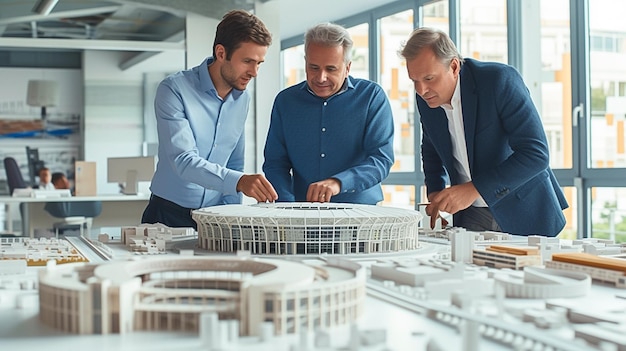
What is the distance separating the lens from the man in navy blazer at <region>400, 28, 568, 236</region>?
2.93 metres

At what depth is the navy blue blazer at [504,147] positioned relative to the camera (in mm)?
Result: 2924

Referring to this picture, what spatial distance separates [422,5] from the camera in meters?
8.60

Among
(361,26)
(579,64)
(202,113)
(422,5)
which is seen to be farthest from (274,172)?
(361,26)

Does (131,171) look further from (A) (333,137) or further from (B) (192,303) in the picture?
(B) (192,303)

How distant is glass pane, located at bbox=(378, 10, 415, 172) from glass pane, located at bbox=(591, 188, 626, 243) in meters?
2.89

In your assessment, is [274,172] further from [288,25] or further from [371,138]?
[288,25]

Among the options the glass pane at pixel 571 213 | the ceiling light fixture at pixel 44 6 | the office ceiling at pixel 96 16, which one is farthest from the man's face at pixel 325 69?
the ceiling light fixture at pixel 44 6

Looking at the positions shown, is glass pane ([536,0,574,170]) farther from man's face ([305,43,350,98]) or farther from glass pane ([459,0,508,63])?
man's face ([305,43,350,98])

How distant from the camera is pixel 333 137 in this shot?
133 inches

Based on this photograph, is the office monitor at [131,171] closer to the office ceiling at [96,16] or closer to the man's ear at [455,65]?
the office ceiling at [96,16]

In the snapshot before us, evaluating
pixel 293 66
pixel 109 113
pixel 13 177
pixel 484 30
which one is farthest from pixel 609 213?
pixel 109 113

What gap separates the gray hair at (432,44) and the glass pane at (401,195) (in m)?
5.97

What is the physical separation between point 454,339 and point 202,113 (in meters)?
2.15

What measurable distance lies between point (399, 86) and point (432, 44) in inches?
249
